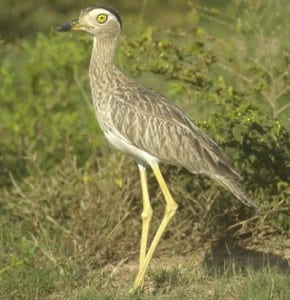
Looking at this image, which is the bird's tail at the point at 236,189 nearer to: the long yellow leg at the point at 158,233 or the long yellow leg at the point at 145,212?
the long yellow leg at the point at 158,233

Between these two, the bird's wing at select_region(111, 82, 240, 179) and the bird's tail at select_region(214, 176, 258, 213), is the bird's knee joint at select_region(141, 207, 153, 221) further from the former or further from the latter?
the bird's tail at select_region(214, 176, 258, 213)

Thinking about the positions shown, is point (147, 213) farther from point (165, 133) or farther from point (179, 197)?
point (179, 197)

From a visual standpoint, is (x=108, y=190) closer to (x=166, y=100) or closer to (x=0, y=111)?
(x=166, y=100)

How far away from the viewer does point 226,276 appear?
6.68 meters

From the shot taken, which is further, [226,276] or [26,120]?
[26,120]

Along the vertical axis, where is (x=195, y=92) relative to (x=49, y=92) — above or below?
above

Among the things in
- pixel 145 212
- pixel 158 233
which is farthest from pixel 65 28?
pixel 158 233

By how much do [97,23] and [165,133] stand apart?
34.3 inches

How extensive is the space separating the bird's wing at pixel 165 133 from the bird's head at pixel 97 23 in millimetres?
470

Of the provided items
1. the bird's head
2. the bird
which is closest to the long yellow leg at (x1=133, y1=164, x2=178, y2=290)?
the bird

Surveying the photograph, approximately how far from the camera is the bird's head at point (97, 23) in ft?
23.4

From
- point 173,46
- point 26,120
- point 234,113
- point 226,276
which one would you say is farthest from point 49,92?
point 226,276

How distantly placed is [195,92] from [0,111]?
7.81ft

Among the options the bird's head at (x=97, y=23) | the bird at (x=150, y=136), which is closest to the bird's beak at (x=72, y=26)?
the bird's head at (x=97, y=23)
